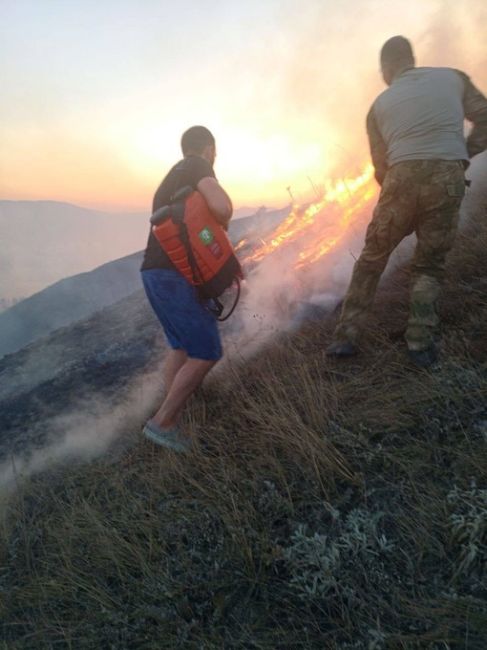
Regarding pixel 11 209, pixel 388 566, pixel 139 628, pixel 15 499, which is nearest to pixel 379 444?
pixel 388 566

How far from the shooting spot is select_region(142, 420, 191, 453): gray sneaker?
9.20 ft

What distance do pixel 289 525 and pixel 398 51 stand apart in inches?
123

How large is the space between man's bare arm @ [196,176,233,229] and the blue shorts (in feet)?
1.54

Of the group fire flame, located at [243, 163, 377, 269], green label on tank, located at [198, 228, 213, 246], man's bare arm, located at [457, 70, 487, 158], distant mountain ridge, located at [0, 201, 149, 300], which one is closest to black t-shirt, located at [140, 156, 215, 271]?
green label on tank, located at [198, 228, 213, 246]

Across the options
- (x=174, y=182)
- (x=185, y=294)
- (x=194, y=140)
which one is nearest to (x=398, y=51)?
(x=194, y=140)

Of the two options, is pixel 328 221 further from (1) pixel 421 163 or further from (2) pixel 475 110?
(1) pixel 421 163

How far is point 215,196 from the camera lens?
2.61 meters

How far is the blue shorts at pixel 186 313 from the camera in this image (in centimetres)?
274

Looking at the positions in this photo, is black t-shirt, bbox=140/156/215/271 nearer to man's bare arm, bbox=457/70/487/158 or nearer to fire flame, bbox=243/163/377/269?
man's bare arm, bbox=457/70/487/158

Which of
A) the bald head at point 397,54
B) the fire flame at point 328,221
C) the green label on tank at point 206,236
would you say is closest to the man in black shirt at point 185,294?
the green label on tank at point 206,236

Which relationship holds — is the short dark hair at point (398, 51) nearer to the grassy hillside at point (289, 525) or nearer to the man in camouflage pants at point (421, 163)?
the man in camouflage pants at point (421, 163)

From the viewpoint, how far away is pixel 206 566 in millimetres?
1927

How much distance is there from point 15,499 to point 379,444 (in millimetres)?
2522

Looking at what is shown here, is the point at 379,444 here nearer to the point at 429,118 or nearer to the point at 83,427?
the point at 429,118
